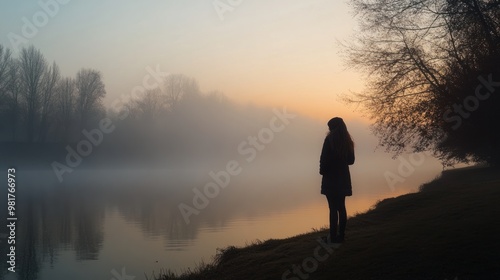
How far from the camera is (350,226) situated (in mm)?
14273

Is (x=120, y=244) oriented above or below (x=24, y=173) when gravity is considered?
below

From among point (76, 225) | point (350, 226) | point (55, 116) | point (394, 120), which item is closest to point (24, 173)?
point (55, 116)

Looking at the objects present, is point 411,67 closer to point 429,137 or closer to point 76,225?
point 429,137

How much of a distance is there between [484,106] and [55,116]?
8521cm

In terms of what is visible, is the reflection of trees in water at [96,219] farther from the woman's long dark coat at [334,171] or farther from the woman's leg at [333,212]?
the woman's long dark coat at [334,171]

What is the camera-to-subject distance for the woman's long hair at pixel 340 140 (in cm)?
997

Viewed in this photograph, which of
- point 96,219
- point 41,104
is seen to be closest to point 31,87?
point 41,104

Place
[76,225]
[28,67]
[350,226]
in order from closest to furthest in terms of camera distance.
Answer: [350,226]
[76,225]
[28,67]

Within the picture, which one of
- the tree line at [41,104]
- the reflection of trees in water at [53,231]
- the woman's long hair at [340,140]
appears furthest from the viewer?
the tree line at [41,104]

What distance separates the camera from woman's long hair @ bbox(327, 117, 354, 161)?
9.97 m

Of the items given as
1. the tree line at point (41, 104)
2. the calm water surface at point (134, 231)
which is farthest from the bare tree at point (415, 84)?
the tree line at point (41, 104)

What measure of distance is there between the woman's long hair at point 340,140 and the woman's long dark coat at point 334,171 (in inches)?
→ 2.4

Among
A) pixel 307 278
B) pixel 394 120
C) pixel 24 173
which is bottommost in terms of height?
pixel 307 278

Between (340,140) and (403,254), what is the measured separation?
259cm
